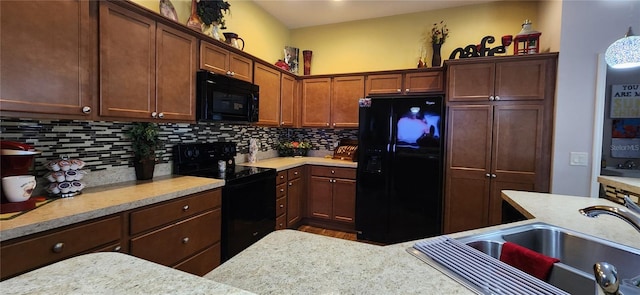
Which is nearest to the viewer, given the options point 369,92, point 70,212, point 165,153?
point 70,212

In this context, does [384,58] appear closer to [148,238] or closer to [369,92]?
[369,92]

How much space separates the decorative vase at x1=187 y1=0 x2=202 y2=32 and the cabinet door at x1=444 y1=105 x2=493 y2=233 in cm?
261

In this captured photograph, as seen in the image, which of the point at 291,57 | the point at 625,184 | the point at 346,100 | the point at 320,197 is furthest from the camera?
the point at 291,57

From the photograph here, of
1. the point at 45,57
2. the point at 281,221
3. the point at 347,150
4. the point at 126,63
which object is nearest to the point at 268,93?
the point at 347,150

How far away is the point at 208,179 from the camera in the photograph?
2189mm

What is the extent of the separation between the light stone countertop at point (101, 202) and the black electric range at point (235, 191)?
0.21 meters

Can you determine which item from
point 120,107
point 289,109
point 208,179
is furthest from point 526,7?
point 120,107

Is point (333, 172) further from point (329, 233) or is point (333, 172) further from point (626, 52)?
point (626, 52)

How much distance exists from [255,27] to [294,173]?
1.98 metres

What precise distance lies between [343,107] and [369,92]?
0.40 m

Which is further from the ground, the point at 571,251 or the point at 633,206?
the point at 633,206

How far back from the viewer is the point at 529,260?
0.92 meters

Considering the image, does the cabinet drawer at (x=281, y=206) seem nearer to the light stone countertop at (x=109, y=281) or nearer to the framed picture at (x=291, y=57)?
the framed picture at (x=291, y=57)

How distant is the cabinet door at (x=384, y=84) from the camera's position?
3.47m
